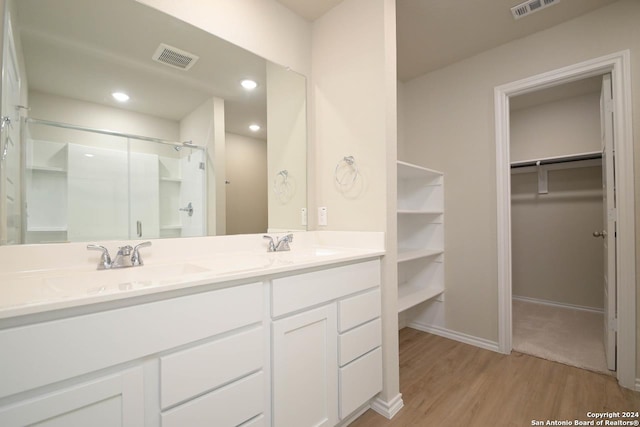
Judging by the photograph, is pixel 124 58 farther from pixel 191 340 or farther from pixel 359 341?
pixel 359 341

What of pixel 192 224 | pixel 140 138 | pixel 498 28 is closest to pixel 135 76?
pixel 140 138

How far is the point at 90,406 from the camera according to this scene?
0.75m

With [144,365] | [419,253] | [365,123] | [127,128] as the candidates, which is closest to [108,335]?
[144,365]

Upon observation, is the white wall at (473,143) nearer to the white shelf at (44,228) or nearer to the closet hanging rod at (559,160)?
the closet hanging rod at (559,160)

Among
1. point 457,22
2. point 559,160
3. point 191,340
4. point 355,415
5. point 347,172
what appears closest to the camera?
point 191,340

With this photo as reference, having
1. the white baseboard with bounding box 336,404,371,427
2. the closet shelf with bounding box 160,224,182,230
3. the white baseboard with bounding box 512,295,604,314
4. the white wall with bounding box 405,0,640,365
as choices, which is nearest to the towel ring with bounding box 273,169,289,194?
A: the closet shelf with bounding box 160,224,182,230

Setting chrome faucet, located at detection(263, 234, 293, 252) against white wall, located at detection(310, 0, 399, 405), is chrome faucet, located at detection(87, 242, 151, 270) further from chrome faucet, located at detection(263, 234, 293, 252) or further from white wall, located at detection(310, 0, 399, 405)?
white wall, located at detection(310, 0, 399, 405)

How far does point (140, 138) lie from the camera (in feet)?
4.43

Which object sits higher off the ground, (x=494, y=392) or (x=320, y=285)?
(x=320, y=285)

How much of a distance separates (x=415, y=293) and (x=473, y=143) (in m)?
1.48

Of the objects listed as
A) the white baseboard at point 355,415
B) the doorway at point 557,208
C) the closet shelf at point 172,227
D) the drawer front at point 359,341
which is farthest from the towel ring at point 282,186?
the doorway at point 557,208

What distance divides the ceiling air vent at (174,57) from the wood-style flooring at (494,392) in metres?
2.19

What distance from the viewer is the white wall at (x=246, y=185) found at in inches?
67.2

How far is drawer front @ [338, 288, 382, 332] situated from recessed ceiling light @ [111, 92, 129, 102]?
1.42 meters
